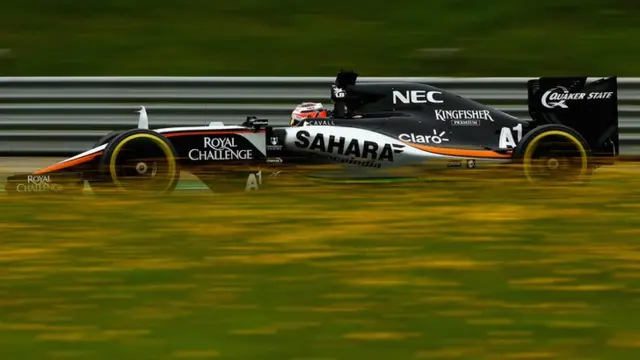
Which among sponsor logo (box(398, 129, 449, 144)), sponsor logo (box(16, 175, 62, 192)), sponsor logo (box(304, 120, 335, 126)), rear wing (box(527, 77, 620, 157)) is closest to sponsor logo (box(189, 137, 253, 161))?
sponsor logo (box(304, 120, 335, 126))

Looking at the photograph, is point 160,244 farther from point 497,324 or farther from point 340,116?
point 340,116

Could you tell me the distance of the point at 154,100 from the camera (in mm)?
12203

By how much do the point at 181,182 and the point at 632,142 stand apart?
19.2 feet

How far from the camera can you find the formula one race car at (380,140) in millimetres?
9062

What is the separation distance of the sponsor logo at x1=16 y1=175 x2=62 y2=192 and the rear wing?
374cm

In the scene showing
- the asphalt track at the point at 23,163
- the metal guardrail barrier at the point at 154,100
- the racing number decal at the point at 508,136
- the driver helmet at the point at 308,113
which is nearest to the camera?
the racing number decal at the point at 508,136

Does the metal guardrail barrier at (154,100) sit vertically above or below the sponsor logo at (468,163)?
above

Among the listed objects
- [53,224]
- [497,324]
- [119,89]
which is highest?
[119,89]

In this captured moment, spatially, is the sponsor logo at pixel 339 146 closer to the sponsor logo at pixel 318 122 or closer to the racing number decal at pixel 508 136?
the sponsor logo at pixel 318 122

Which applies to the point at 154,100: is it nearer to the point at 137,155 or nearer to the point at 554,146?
the point at 137,155

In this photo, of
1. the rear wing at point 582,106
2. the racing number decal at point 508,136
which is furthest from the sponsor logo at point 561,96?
the racing number decal at point 508,136

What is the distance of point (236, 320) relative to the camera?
4402 millimetres
